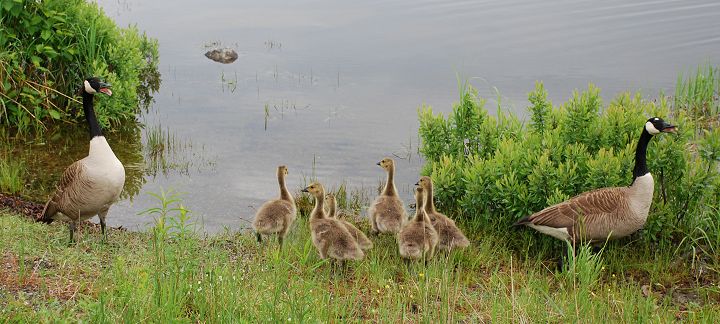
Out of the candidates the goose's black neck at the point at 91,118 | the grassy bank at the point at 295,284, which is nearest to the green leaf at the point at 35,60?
the goose's black neck at the point at 91,118

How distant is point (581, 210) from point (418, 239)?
2131mm

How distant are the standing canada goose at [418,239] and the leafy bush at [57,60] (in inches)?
299

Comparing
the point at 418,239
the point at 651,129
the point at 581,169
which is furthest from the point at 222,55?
the point at 651,129

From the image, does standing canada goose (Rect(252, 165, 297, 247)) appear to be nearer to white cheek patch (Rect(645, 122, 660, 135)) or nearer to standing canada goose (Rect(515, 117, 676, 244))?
standing canada goose (Rect(515, 117, 676, 244))

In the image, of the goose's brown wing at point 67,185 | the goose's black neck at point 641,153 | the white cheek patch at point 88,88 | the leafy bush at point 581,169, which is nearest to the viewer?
the goose's black neck at point 641,153

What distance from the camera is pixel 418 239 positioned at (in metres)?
8.62

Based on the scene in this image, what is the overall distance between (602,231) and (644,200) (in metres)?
0.60

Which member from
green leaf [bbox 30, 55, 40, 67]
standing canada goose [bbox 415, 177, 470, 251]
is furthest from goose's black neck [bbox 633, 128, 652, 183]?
green leaf [bbox 30, 55, 40, 67]

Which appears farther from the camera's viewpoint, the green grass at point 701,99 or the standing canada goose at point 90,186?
the green grass at point 701,99

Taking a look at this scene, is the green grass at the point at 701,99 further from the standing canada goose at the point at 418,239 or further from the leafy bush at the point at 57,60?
the leafy bush at the point at 57,60

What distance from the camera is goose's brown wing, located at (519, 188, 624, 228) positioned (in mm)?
9383

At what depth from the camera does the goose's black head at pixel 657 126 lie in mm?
9414

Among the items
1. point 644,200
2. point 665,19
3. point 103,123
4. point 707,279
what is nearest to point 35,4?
point 103,123

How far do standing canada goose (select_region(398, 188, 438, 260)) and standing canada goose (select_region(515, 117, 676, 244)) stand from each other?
1447 millimetres
